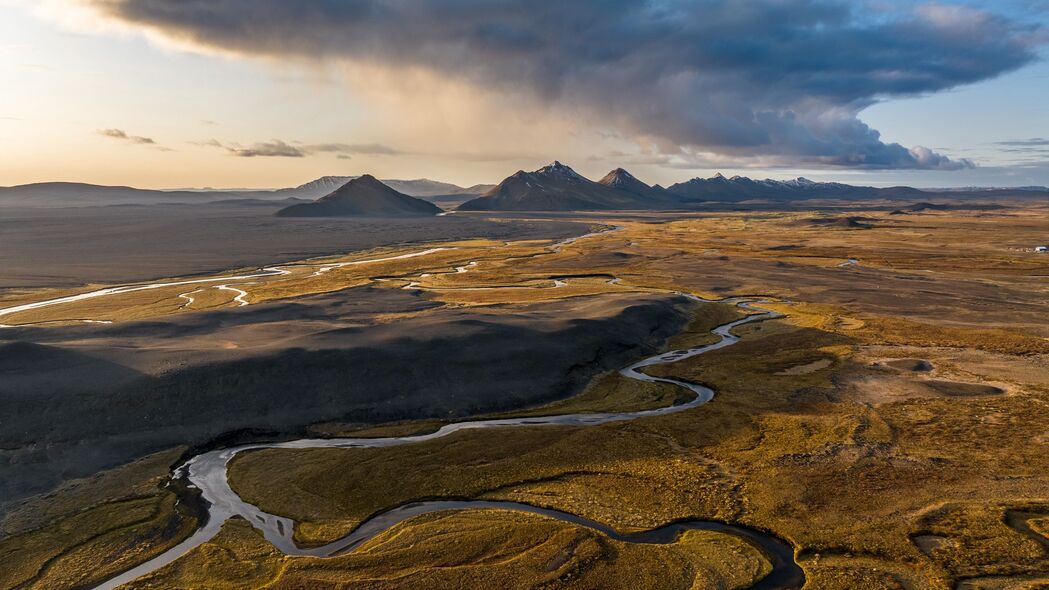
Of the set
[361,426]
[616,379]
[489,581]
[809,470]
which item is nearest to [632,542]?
[489,581]

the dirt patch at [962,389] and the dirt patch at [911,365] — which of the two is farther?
the dirt patch at [911,365]

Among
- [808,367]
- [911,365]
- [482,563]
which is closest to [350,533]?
[482,563]

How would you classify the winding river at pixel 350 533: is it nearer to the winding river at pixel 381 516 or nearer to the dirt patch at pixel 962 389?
the winding river at pixel 381 516

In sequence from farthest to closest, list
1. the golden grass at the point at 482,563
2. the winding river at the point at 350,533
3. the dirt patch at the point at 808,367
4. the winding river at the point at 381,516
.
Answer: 1. the dirt patch at the point at 808,367
2. the winding river at the point at 381,516
3. the winding river at the point at 350,533
4. the golden grass at the point at 482,563

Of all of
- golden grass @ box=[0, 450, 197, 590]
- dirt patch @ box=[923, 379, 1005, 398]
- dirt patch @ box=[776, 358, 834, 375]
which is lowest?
dirt patch @ box=[923, 379, 1005, 398]

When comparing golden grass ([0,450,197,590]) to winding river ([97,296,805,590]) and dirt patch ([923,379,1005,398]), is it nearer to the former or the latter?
winding river ([97,296,805,590])

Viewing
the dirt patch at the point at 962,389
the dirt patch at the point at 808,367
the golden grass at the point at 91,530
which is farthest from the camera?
the dirt patch at the point at 808,367

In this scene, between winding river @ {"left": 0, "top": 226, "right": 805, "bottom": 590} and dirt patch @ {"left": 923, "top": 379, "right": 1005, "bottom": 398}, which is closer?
winding river @ {"left": 0, "top": 226, "right": 805, "bottom": 590}

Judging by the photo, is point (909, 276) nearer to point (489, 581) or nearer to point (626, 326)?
point (626, 326)

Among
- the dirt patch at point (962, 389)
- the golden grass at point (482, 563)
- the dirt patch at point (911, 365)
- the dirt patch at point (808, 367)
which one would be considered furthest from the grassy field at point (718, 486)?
the dirt patch at point (911, 365)

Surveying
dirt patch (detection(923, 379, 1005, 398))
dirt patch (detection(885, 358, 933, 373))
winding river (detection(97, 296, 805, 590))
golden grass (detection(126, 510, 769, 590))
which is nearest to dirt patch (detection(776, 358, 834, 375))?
dirt patch (detection(885, 358, 933, 373))

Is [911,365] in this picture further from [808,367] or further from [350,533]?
[350,533]
